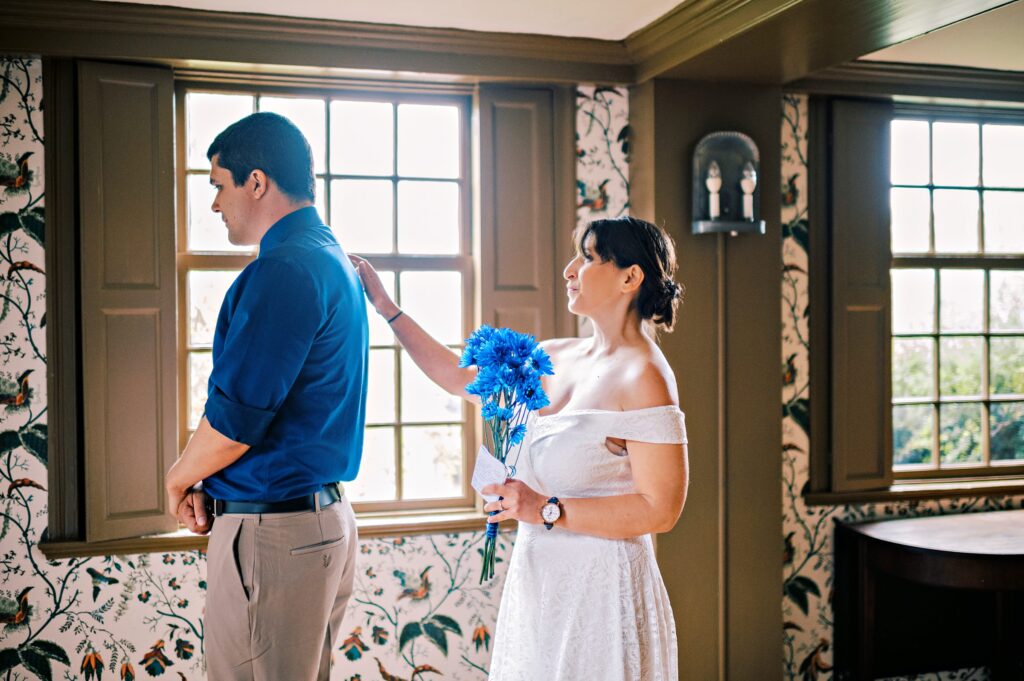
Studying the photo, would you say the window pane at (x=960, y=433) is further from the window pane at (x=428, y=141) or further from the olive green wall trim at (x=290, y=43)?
the window pane at (x=428, y=141)

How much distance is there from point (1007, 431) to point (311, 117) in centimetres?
348

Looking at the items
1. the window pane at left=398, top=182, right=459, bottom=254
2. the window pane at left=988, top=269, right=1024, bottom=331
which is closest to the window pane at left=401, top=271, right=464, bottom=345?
the window pane at left=398, top=182, right=459, bottom=254

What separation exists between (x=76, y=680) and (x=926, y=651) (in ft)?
11.3

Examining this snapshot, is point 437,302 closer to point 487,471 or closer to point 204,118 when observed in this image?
point 204,118

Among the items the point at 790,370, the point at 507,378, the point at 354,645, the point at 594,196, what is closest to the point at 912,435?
the point at 790,370

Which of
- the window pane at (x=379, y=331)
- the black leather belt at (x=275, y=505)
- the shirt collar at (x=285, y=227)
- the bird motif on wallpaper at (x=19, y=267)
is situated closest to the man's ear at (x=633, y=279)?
the shirt collar at (x=285, y=227)

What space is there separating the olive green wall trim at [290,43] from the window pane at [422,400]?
46.6 inches

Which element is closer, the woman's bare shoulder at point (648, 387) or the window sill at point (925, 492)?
the woman's bare shoulder at point (648, 387)

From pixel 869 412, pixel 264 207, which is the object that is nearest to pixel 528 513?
pixel 264 207

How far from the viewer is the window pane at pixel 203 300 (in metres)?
3.37

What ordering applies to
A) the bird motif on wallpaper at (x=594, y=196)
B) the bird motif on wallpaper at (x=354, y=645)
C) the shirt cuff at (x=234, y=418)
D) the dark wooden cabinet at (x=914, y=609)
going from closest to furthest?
1. the shirt cuff at (x=234, y=418)
2. the bird motif on wallpaper at (x=354, y=645)
3. the dark wooden cabinet at (x=914, y=609)
4. the bird motif on wallpaper at (x=594, y=196)

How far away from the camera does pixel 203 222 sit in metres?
3.38

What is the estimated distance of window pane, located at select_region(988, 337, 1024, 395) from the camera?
4094mm

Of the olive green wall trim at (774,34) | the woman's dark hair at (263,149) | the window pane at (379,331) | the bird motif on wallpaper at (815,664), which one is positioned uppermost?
the olive green wall trim at (774,34)
